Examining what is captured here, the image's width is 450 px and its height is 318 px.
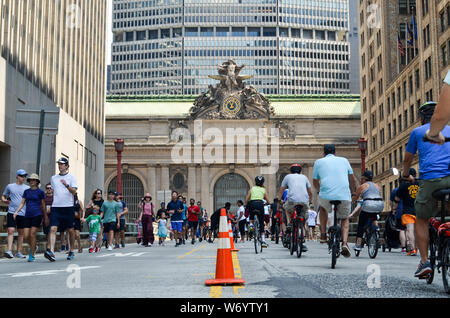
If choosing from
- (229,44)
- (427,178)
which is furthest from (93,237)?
(229,44)

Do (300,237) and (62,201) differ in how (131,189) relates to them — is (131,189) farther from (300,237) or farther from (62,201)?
(300,237)

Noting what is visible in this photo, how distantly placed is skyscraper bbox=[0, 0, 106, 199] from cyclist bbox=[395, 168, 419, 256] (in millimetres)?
8583

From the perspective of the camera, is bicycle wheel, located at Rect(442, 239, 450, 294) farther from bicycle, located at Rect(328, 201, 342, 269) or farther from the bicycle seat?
bicycle, located at Rect(328, 201, 342, 269)

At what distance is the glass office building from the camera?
468 feet

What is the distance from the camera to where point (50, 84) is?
3572 centimetres

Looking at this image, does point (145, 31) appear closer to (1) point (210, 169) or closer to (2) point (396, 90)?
(1) point (210, 169)

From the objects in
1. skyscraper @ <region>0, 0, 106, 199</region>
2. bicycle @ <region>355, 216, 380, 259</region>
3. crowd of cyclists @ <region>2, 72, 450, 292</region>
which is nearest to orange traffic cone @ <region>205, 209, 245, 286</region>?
crowd of cyclists @ <region>2, 72, 450, 292</region>

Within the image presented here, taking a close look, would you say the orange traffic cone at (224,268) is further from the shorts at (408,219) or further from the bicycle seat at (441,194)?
the shorts at (408,219)

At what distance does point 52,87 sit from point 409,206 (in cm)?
2597

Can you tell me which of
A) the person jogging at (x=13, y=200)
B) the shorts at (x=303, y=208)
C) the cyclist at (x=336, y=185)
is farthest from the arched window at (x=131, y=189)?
the cyclist at (x=336, y=185)

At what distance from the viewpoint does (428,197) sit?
22.1 feet

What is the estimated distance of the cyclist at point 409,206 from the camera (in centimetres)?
1424

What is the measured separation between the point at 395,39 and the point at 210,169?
24031 millimetres
